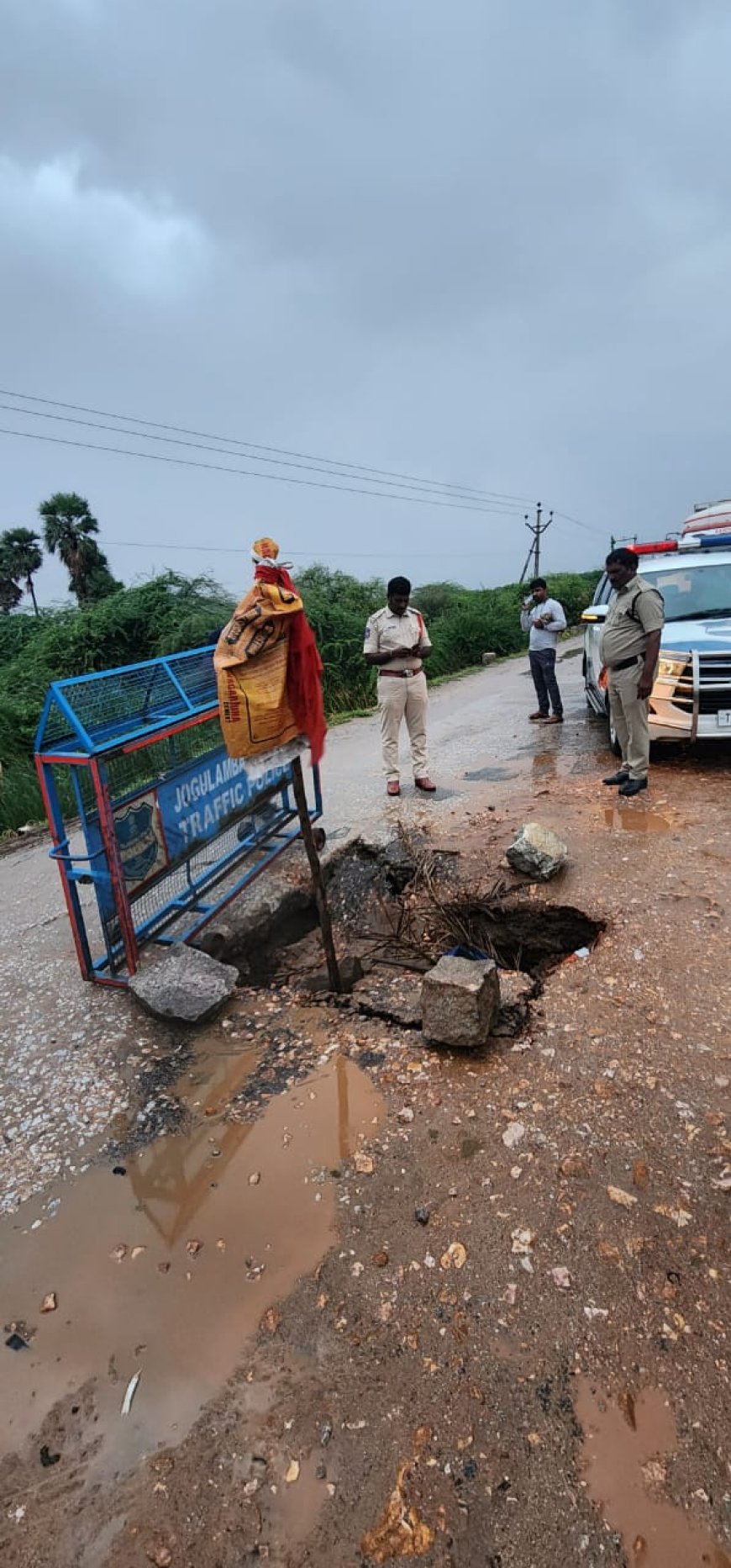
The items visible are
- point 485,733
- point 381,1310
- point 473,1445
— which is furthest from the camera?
point 485,733

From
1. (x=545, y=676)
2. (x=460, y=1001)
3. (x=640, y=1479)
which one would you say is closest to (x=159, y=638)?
(x=545, y=676)

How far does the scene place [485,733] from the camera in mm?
8875

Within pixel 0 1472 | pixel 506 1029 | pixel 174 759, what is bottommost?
pixel 0 1472

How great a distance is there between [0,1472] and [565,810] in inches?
185

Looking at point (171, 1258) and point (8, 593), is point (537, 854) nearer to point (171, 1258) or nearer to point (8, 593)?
point (171, 1258)

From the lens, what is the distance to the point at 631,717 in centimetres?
542

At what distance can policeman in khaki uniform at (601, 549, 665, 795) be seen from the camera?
512 cm

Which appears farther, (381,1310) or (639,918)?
(639,918)

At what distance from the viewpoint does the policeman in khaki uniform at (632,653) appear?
5121mm

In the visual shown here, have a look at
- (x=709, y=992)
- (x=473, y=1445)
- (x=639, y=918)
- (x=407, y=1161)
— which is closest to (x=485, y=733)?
(x=639, y=918)

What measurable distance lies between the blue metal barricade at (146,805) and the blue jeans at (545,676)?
388cm

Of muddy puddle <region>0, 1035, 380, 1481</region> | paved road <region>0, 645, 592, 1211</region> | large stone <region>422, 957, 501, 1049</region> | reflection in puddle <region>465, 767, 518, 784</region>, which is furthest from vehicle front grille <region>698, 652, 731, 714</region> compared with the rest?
muddy puddle <region>0, 1035, 380, 1481</region>

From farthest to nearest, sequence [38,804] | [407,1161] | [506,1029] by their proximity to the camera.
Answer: [38,804], [506,1029], [407,1161]

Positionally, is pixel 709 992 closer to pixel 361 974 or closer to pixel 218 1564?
pixel 361 974
